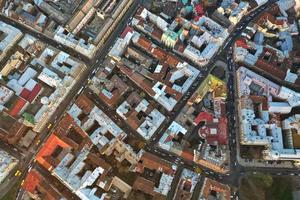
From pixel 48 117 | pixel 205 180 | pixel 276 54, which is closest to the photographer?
pixel 205 180

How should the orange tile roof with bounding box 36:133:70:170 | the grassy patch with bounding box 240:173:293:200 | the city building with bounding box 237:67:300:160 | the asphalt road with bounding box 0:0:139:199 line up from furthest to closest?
1. the city building with bounding box 237:67:300:160
2. the asphalt road with bounding box 0:0:139:199
3. the orange tile roof with bounding box 36:133:70:170
4. the grassy patch with bounding box 240:173:293:200

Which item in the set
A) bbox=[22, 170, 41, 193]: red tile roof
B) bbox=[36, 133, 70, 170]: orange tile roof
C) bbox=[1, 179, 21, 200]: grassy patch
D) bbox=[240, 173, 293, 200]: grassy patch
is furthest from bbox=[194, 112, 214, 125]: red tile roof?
bbox=[1, 179, 21, 200]: grassy patch

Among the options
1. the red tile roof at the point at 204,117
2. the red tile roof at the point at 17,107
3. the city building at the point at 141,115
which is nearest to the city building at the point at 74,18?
the city building at the point at 141,115

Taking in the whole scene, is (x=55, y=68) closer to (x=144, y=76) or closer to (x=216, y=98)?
(x=144, y=76)

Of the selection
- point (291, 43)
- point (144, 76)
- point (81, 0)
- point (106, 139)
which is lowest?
point (106, 139)

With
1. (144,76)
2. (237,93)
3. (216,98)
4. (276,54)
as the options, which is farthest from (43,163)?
(276,54)

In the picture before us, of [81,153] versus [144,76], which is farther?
[144,76]

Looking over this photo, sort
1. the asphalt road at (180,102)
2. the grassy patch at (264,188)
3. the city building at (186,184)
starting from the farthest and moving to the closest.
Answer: the asphalt road at (180,102) < the city building at (186,184) < the grassy patch at (264,188)

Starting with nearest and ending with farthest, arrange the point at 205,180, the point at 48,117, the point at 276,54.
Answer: the point at 205,180 < the point at 48,117 < the point at 276,54

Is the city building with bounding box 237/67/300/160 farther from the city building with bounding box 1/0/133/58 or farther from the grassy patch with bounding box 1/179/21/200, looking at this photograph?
the grassy patch with bounding box 1/179/21/200

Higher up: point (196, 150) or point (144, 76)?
point (144, 76)

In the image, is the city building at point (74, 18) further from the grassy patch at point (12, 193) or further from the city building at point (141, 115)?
the grassy patch at point (12, 193)
